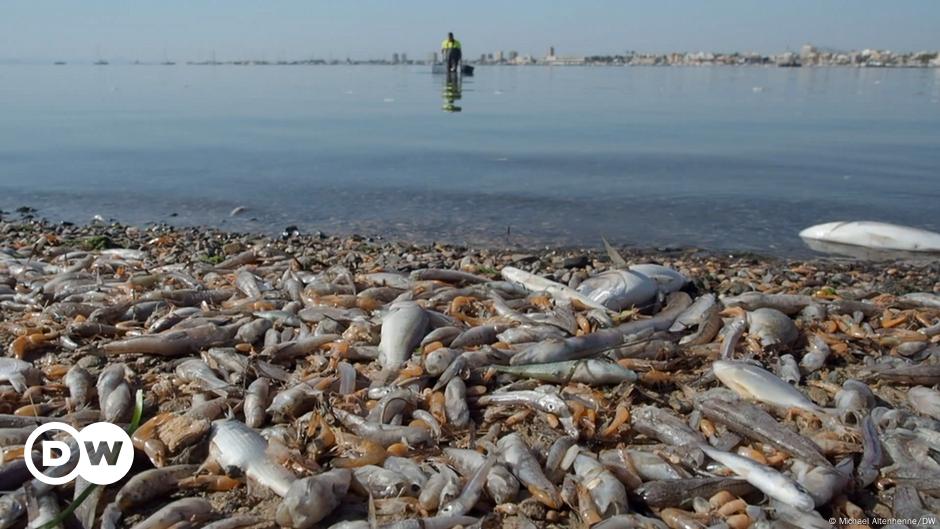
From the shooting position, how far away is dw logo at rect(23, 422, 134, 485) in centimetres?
386

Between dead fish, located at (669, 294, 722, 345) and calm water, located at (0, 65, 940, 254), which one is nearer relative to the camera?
dead fish, located at (669, 294, 722, 345)

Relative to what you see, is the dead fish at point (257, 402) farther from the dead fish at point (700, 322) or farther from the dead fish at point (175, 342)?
A: the dead fish at point (700, 322)

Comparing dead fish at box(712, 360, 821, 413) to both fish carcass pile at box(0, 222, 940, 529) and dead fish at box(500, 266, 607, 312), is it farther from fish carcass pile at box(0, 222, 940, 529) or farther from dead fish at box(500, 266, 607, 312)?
dead fish at box(500, 266, 607, 312)

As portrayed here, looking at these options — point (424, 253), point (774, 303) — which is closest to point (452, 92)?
point (424, 253)

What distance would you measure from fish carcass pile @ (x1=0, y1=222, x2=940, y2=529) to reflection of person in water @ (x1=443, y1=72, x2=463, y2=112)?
27.2 m

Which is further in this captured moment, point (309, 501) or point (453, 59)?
point (453, 59)

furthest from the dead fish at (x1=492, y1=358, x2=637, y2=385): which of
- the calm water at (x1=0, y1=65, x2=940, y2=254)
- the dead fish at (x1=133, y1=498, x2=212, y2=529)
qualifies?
the calm water at (x1=0, y1=65, x2=940, y2=254)

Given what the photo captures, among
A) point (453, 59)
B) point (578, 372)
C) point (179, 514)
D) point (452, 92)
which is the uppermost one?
point (453, 59)

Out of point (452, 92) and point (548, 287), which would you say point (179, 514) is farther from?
point (452, 92)

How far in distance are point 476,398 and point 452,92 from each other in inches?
1612

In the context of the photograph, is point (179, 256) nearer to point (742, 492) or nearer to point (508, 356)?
point (508, 356)

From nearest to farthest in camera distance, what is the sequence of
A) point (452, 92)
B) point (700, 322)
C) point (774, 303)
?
point (700, 322), point (774, 303), point (452, 92)

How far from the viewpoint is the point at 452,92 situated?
44094 millimetres

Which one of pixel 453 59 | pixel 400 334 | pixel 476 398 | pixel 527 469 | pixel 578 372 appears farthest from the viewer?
pixel 453 59
